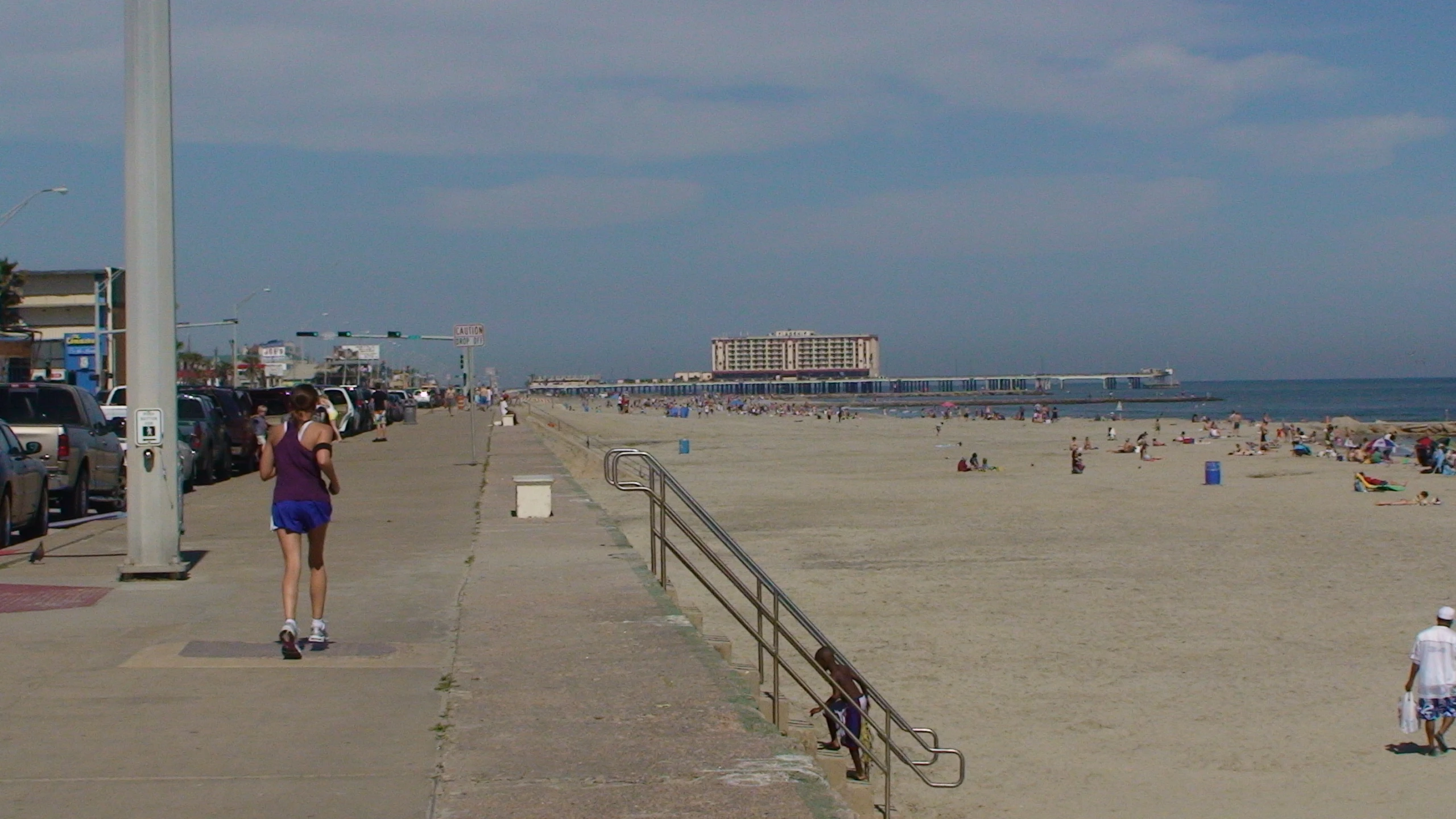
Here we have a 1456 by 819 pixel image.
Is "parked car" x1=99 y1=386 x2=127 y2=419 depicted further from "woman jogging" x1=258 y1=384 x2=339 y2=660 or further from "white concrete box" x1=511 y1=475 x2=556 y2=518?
"woman jogging" x1=258 y1=384 x2=339 y2=660

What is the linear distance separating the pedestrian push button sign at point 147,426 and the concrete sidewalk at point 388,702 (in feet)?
3.64

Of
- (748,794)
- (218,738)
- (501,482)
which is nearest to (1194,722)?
(748,794)

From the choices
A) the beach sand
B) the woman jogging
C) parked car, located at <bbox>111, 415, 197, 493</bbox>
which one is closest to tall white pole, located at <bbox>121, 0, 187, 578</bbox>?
the woman jogging

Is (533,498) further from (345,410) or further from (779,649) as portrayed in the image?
(345,410)

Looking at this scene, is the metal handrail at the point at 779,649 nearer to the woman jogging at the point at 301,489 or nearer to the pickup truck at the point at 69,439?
the woman jogging at the point at 301,489

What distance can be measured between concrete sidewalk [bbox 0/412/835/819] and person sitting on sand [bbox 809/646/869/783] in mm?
849

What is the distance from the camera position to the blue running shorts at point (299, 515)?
795 cm

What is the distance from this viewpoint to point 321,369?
12031 cm

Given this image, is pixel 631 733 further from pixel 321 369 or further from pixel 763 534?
pixel 321 369

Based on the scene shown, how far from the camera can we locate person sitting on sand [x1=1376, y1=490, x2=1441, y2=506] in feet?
91.1

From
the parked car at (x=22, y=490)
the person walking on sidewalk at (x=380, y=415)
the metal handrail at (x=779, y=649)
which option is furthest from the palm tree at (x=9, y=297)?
the metal handrail at (x=779, y=649)

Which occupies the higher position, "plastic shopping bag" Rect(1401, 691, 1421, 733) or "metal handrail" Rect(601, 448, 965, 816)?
"metal handrail" Rect(601, 448, 965, 816)

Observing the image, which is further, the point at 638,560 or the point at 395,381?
the point at 395,381

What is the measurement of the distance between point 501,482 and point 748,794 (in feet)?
57.9
